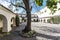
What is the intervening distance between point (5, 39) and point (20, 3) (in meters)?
6.84

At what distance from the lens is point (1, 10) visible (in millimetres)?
17859

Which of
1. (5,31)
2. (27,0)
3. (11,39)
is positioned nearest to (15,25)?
(5,31)

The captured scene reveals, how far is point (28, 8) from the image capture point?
19.3 m

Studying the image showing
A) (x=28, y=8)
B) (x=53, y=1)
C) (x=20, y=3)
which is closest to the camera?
(x=53, y=1)

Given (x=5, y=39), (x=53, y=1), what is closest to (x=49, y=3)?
(x=53, y=1)

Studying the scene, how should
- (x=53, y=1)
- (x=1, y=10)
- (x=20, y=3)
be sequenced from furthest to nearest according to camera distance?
(x=20, y=3)
(x=1, y=10)
(x=53, y=1)

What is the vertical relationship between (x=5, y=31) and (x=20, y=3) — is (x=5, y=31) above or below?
below

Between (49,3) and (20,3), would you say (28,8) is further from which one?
(49,3)

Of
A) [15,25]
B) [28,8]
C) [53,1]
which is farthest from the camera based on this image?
[15,25]

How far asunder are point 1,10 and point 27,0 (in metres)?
3.62

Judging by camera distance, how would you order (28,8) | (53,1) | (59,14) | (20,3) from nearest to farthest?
1. (53,1)
2. (28,8)
3. (20,3)
4. (59,14)

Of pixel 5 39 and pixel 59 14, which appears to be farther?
pixel 59 14

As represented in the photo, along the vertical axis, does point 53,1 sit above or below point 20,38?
above

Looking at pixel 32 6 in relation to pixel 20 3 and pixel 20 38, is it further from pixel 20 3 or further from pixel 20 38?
pixel 20 38
